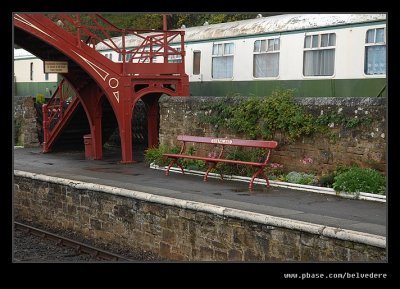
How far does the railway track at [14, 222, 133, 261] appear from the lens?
12.1m

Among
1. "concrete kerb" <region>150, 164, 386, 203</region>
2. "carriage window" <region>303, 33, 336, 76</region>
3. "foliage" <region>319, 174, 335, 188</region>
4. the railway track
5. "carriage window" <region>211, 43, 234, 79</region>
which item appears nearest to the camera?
"concrete kerb" <region>150, 164, 386, 203</region>

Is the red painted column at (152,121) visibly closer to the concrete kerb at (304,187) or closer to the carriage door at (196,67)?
the carriage door at (196,67)

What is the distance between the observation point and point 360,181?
1146 centimetres

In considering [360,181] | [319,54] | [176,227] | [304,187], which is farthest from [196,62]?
[176,227]

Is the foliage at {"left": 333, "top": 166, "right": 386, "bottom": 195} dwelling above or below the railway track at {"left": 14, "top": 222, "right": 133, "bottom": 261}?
above

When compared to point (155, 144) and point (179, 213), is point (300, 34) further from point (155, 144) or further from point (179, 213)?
point (179, 213)

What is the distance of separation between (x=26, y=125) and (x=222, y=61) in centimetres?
824

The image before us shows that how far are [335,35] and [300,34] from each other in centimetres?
113

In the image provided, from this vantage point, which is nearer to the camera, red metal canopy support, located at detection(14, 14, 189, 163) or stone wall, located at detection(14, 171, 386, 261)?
stone wall, located at detection(14, 171, 386, 261)

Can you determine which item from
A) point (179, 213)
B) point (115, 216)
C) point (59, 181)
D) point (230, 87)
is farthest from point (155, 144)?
point (179, 213)

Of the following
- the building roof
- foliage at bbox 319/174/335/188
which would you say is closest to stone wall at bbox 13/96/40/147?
the building roof

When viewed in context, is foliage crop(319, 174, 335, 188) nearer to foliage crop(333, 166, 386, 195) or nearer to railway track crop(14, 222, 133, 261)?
foliage crop(333, 166, 386, 195)

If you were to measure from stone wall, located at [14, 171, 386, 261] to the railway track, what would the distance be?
38cm

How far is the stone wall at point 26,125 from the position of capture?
23.6 m
